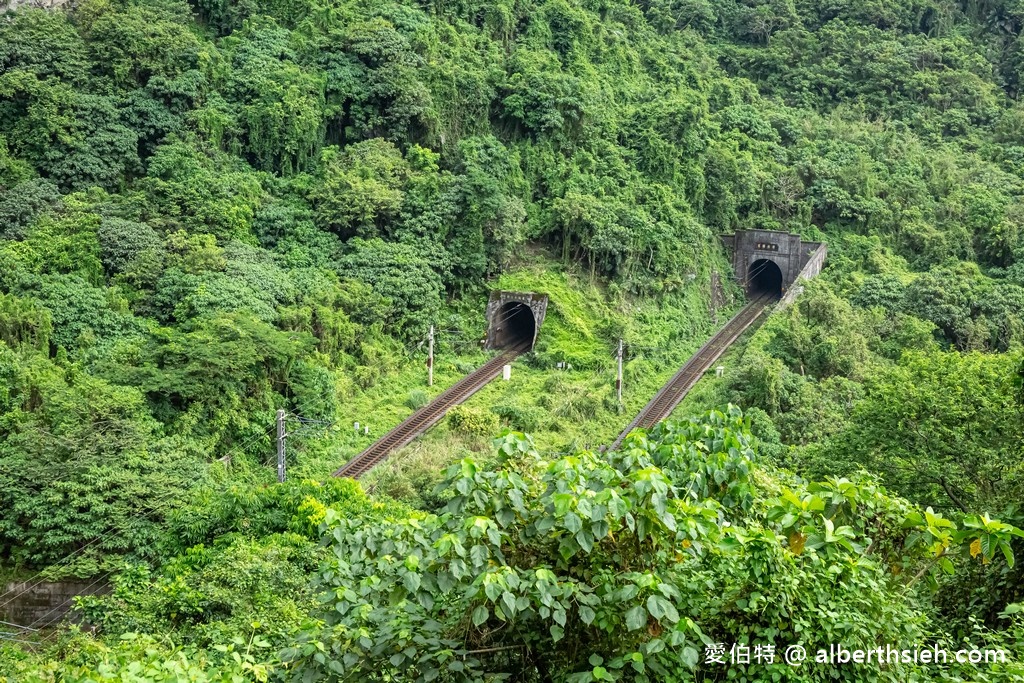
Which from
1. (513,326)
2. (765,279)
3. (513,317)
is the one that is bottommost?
(513,326)

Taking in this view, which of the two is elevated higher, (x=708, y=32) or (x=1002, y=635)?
(x=708, y=32)

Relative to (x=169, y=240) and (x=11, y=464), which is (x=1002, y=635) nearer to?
(x=11, y=464)

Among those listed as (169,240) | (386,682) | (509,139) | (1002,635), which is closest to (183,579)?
(386,682)

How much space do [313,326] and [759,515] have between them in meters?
18.1

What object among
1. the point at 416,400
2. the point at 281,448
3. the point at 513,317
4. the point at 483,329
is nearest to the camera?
the point at 281,448

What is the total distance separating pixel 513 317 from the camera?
30.4 m

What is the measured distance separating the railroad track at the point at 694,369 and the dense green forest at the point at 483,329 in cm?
48

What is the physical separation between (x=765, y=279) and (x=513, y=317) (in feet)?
43.6

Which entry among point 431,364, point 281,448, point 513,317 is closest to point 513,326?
point 513,317

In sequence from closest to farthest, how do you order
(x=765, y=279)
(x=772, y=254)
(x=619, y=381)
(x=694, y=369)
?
→ (x=619, y=381), (x=694, y=369), (x=772, y=254), (x=765, y=279)

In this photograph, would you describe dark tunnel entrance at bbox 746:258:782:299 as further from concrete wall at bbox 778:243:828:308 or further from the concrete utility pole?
the concrete utility pole

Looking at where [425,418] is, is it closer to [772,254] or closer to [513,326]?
[513,326]

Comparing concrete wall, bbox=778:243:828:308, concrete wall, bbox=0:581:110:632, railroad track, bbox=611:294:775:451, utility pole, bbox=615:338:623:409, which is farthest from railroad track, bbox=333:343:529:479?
concrete wall, bbox=778:243:828:308

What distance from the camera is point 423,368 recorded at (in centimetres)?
2647
